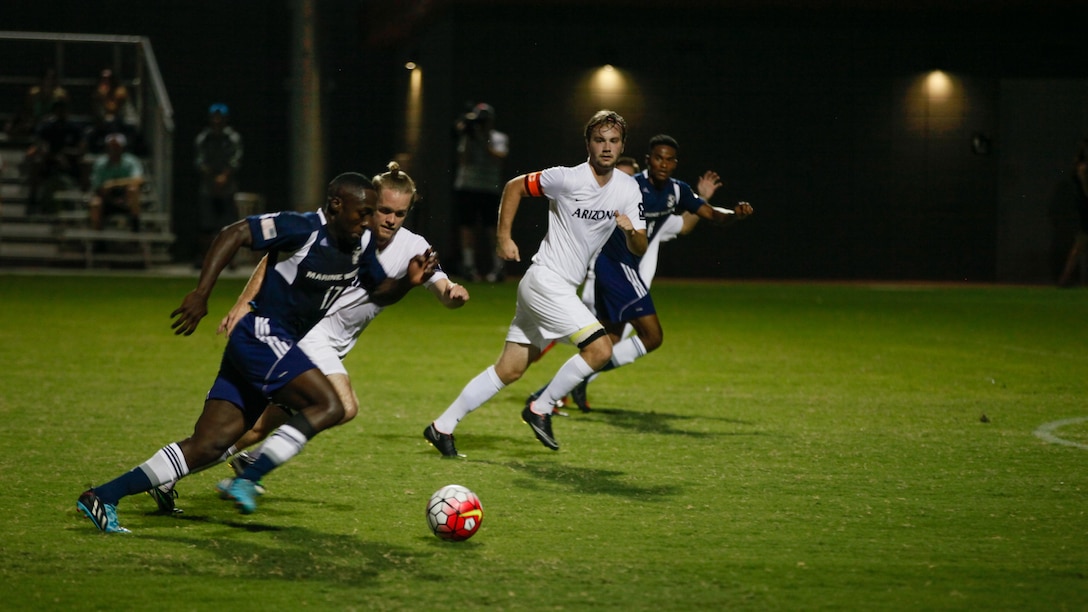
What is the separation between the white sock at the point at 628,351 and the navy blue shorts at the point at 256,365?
3700 millimetres

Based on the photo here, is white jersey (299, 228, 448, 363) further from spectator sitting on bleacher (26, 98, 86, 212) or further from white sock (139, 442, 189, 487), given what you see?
spectator sitting on bleacher (26, 98, 86, 212)

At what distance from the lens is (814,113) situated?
22.8 metres

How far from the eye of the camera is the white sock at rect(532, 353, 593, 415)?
754 cm

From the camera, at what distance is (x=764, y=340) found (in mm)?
13789

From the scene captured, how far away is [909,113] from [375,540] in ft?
63.8

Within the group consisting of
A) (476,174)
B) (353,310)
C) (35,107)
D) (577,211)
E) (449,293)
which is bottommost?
(353,310)

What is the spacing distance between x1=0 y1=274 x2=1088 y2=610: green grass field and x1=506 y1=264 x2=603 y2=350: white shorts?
2.23 ft

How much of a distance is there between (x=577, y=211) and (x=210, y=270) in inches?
108

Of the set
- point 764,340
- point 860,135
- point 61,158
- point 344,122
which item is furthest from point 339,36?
point 764,340

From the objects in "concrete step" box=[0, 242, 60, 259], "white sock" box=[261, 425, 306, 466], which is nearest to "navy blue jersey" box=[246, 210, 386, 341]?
"white sock" box=[261, 425, 306, 466]

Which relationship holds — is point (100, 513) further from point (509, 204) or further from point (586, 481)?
point (509, 204)

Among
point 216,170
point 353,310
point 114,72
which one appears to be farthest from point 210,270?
point 114,72

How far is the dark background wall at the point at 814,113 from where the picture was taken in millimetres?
22328

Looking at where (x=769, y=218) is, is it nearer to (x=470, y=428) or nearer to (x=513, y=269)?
(x=513, y=269)
